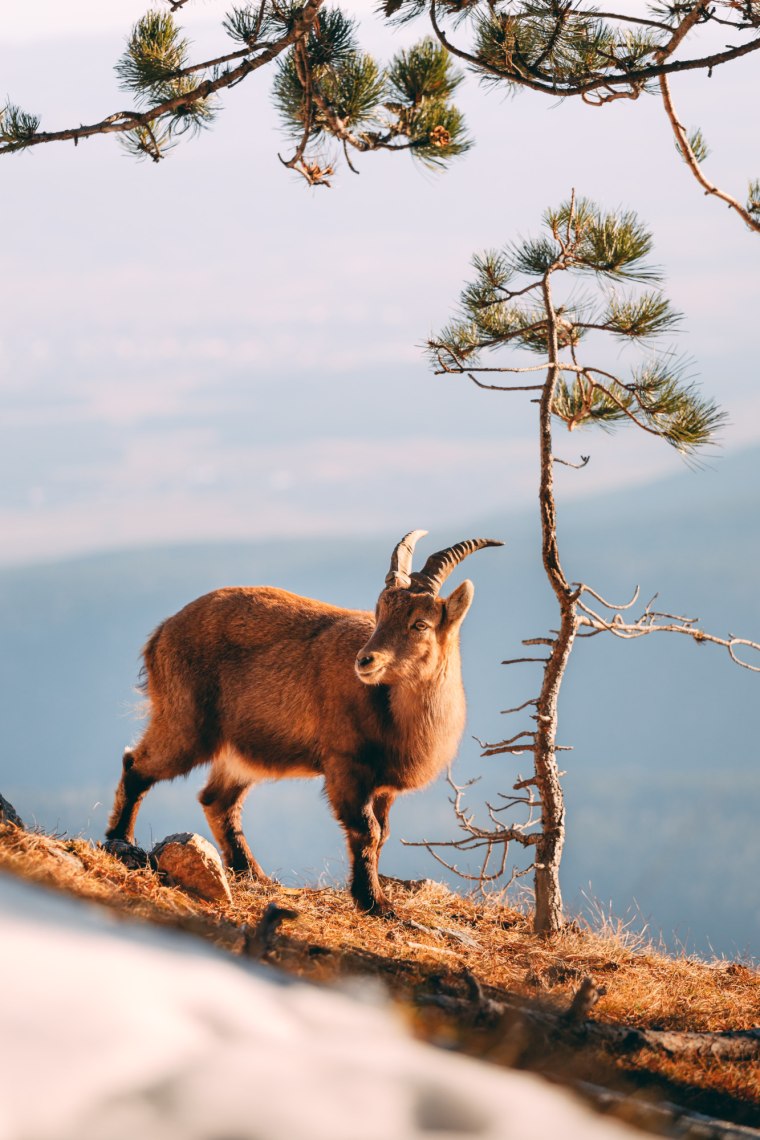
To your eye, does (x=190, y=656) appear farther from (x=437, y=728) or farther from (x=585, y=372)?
(x=585, y=372)

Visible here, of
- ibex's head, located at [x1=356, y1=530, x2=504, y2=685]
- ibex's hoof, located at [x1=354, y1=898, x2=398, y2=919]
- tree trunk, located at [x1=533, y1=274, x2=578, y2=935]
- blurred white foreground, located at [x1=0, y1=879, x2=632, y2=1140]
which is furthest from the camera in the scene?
tree trunk, located at [x1=533, y1=274, x2=578, y2=935]

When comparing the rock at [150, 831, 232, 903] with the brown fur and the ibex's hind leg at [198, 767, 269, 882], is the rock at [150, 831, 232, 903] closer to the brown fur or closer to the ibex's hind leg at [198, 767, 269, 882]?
the brown fur

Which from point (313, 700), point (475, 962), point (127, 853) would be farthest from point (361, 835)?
point (127, 853)

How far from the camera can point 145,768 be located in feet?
30.5

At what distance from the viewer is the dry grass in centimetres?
431

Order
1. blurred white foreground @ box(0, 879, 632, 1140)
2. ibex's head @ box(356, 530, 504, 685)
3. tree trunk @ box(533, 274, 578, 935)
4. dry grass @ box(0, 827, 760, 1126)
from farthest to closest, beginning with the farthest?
tree trunk @ box(533, 274, 578, 935)
ibex's head @ box(356, 530, 504, 685)
dry grass @ box(0, 827, 760, 1126)
blurred white foreground @ box(0, 879, 632, 1140)

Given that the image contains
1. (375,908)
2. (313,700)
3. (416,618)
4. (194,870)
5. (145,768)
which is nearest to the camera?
(194,870)

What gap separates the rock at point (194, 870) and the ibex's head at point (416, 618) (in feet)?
5.15

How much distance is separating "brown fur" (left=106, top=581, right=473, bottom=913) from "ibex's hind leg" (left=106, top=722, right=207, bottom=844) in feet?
0.03

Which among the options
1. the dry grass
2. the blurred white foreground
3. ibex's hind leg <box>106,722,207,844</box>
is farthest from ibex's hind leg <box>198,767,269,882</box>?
the blurred white foreground

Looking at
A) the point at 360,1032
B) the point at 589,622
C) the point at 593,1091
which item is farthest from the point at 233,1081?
the point at 589,622

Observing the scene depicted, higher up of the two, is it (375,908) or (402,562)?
(402,562)

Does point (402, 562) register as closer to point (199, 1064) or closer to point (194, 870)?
point (194, 870)

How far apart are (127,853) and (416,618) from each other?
2.52 metres
